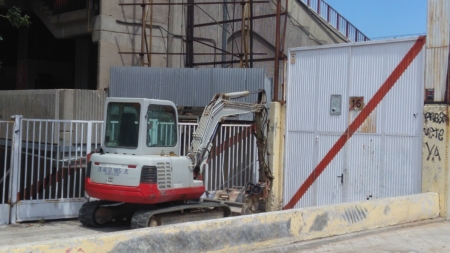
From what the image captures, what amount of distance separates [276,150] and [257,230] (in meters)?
7.19

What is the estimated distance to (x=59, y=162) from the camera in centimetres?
1363

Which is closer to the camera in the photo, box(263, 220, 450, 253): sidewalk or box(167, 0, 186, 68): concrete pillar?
box(263, 220, 450, 253): sidewalk

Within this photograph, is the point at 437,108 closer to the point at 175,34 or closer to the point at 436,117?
the point at 436,117

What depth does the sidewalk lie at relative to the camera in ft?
31.2

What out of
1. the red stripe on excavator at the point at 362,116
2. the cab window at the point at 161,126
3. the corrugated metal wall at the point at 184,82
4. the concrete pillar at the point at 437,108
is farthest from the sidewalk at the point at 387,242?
the corrugated metal wall at the point at 184,82

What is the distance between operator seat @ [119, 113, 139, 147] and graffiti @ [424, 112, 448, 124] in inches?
267

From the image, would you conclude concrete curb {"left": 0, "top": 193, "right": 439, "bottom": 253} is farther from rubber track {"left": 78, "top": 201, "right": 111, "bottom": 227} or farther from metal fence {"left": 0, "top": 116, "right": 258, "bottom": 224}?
metal fence {"left": 0, "top": 116, "right": 258, "bottom": 224}

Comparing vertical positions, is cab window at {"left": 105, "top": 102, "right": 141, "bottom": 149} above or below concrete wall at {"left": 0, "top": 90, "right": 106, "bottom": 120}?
below

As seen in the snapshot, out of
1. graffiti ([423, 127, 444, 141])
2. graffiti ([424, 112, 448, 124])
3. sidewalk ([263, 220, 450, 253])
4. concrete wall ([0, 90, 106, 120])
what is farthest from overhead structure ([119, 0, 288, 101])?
sidewalk ([263, 220, 450, 253])

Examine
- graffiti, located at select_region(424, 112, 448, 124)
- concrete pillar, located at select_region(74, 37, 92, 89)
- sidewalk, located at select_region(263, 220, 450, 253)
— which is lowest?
sidewalk, located at select_region(263, 220, 450, 253)

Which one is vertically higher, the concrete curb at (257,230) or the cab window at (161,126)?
the cab window at (161,126)

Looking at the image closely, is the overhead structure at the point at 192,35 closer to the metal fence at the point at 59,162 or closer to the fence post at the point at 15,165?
the metal fence at the point at 59,162

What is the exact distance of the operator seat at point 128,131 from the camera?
11.7 meters

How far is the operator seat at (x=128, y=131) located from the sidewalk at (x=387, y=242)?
4.09m
